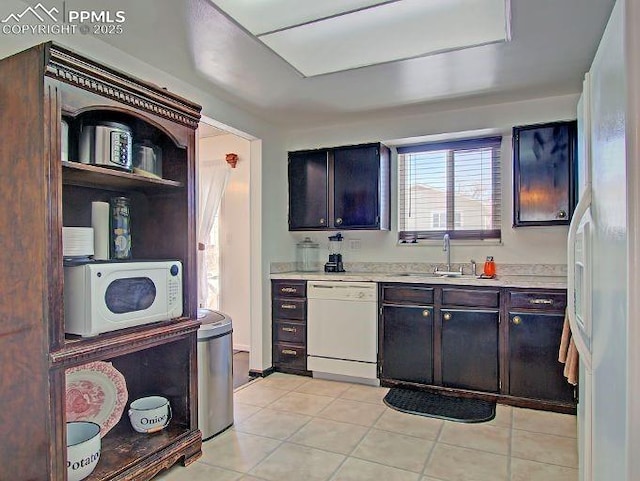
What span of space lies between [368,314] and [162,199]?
6.48 feet

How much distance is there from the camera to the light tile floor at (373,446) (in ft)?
7.33

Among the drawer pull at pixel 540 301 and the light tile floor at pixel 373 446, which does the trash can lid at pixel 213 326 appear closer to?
the light tile floor at pixel 373 446

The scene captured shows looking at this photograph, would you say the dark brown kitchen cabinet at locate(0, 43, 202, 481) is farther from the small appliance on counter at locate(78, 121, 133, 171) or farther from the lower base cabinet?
the lower base cabinet

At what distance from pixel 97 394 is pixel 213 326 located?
2.37 ft

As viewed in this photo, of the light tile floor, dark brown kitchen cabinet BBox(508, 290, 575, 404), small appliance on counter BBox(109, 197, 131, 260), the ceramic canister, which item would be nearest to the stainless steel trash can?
the light tile floor

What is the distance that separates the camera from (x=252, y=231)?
3996 millimetres

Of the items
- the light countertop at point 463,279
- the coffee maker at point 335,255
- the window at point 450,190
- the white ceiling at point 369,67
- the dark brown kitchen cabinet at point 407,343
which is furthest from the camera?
the coffee maker at point 335,255

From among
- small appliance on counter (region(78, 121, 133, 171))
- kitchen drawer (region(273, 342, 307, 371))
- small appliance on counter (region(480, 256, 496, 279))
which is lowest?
kitchen drawer (region(273, 342, 307, 371))

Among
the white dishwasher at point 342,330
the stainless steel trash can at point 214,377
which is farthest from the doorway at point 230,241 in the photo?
the stainless steel trash can at point 214,377

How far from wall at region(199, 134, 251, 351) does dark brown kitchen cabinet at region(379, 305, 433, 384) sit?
189 centimetres

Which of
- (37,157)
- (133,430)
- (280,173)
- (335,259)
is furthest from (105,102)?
(335,259)

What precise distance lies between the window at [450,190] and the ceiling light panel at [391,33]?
5.10 ft

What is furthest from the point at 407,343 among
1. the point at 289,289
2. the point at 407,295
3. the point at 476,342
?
the point at 289,289

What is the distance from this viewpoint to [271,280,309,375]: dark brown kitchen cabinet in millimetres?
3922
